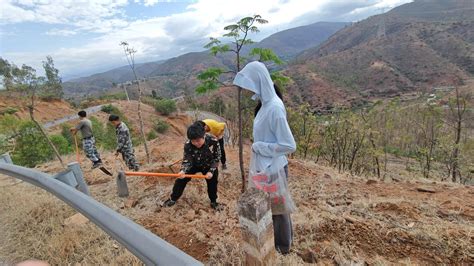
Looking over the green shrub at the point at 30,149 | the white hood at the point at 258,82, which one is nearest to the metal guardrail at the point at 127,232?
the white hood at the point at 258,82

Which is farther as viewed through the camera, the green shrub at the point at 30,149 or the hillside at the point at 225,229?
the green shrub at the point at 30,149

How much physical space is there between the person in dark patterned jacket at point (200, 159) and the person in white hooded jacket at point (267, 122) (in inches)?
43.8

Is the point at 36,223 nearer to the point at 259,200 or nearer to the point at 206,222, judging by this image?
the point at 206,222

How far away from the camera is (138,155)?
31.4 feet

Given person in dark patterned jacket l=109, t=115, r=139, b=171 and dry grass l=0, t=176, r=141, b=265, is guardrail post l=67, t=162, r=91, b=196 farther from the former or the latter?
person in dark patterned jacket l=109, t=115, r=139, b=171

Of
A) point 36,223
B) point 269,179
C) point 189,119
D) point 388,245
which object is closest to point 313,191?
point 388,245

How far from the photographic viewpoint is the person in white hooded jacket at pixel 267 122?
2.30 meters

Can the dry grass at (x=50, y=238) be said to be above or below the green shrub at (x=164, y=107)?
above

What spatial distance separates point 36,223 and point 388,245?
12.5ft

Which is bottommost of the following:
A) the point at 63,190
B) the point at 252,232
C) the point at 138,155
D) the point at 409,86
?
the point at 409,86

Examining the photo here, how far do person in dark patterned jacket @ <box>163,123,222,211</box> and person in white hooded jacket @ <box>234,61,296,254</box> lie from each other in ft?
3.65

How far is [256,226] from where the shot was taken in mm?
1767

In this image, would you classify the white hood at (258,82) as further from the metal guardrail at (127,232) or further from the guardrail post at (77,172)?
the guardrail post at (77,172)

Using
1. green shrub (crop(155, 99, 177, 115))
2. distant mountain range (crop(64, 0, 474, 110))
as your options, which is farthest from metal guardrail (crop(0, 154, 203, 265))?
distant mountain range (crop(64, 0, 474, 110))
